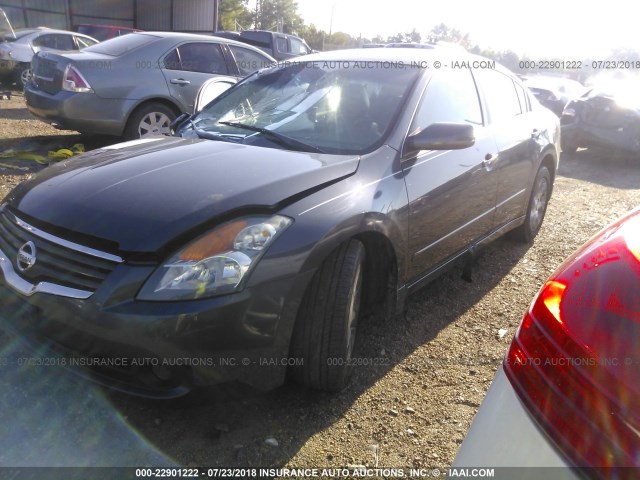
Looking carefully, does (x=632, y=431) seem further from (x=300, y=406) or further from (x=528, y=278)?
(x=528, y=278)

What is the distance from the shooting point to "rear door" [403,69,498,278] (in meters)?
2.86

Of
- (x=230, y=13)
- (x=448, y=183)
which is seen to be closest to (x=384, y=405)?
(x=448, y=183)

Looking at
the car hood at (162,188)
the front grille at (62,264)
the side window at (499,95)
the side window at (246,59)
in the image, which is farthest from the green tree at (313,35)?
the front grille at (62,264)

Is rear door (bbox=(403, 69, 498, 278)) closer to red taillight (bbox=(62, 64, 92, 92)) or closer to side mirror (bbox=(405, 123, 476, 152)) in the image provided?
side mirror (bbox=(405, 123, 476, 152))

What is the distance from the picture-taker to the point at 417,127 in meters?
2.99

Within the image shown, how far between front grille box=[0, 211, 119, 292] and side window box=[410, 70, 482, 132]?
1.79m

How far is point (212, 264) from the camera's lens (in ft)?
6.45

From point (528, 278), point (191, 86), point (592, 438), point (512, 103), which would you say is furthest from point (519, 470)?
point (191, 86)

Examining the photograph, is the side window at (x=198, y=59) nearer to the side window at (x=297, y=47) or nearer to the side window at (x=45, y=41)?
the side window at (x=45, y=41)

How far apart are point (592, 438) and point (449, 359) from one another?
184 cm

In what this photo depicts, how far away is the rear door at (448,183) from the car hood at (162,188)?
50cm

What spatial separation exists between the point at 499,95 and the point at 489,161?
2.77 feet

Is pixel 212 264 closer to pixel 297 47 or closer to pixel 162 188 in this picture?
pixel 162 188

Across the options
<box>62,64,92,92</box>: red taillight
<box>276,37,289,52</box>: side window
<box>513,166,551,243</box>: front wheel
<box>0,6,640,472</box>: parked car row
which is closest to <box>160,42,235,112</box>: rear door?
<box>62,64,92,92</box>: red taillight
